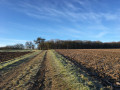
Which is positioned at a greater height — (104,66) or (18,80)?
(104,66)

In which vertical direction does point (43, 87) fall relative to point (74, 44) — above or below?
below

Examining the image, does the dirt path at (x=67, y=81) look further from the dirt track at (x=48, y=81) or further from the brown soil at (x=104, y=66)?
the brown soil at (x=104, y=66)

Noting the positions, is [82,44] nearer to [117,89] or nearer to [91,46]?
[91,46]

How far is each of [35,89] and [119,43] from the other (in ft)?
307

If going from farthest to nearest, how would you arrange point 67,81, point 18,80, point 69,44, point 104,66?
point 69,44 < point 104,66 < point 18,80 < point 67,81

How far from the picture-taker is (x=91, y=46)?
238ft

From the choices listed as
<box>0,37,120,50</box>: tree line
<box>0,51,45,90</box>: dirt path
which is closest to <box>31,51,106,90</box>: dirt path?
<box>0,51,45,90</box>: dirt path

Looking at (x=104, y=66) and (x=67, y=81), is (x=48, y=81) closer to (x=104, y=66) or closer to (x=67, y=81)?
(x=67, y=81)

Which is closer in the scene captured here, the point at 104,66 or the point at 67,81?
the point at 67,81

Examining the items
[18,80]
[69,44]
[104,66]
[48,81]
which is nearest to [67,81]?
[48,81]

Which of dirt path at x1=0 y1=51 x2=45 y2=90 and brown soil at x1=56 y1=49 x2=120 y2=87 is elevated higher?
brown soil at x1=56 y1=49 x2=120 y2=87

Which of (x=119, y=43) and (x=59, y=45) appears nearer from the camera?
(x=59, y=45)

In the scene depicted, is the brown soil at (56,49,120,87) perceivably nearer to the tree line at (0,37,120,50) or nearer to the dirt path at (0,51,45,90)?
the dirt path at (0,51,45,90)

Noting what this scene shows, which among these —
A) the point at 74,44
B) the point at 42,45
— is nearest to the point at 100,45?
the point at 74,44
